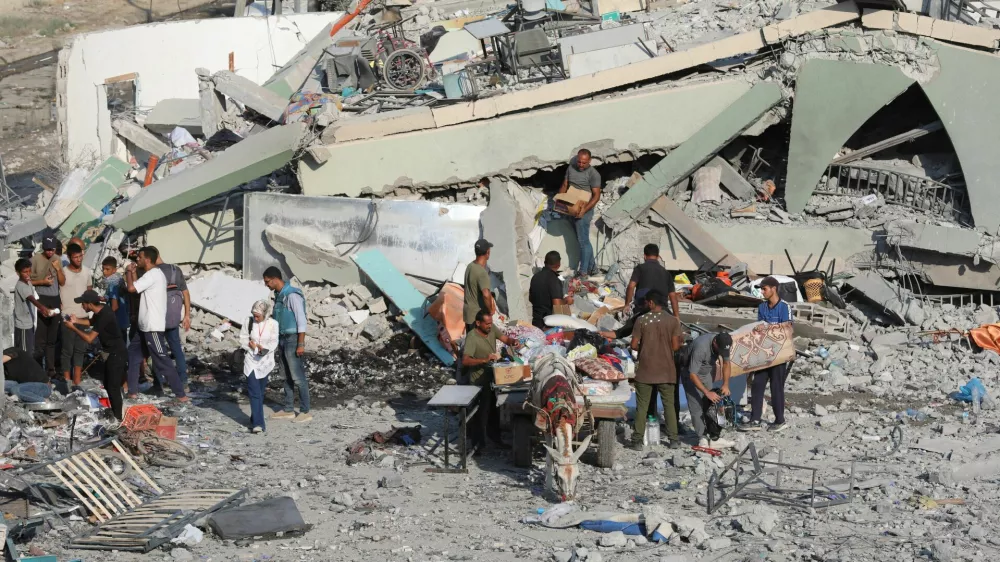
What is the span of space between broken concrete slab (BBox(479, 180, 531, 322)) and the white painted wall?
13450 mm

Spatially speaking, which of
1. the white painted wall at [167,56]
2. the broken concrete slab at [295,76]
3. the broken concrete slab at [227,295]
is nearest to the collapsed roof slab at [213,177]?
the broken concrete slab at [227,295]

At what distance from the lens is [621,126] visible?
14.8 metres

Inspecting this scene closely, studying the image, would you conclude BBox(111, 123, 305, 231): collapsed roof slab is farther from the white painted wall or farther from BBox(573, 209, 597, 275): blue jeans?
the white painted wall

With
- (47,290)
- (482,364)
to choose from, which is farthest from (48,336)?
(482,364)

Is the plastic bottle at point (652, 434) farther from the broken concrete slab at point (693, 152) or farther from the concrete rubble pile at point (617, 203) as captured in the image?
the broken concrete slab at point (693, 152)

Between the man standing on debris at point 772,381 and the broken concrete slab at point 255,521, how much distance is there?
13.7 ft

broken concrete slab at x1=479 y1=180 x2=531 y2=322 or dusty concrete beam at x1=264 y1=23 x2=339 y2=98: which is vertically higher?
dusty concrete beam at x1=264 y1=23 x2=339 y2=98

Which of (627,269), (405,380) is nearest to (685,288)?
(627,269)

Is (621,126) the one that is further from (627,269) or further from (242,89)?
(242,89)

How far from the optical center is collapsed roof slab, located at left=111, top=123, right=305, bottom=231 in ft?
49.2

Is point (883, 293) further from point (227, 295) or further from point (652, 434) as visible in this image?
point (227, 295)

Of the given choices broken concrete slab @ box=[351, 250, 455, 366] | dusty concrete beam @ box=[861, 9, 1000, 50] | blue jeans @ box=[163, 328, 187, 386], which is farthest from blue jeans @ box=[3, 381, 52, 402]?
dusty concrete beam @ box=[861, 9, 1000, 50]

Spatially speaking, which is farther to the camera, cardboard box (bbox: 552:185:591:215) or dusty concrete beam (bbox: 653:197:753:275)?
dusty concrete beam (bbox: 653:197:753:275)

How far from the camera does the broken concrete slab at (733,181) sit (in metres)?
15.0
